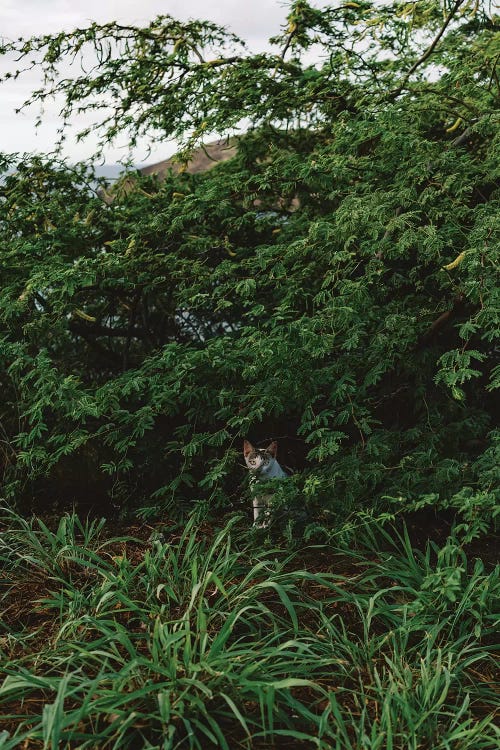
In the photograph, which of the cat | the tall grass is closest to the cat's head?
the cat

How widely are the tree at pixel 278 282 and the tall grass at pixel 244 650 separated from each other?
403 millimetres

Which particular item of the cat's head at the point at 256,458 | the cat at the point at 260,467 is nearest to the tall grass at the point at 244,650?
the cat at the point at 260,467

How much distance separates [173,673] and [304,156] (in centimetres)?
355

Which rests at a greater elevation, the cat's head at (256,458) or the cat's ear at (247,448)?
the cat's ear at (247,448)

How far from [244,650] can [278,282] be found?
235 cm

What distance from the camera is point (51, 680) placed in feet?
9.72

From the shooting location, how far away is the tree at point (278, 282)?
13.4 feet

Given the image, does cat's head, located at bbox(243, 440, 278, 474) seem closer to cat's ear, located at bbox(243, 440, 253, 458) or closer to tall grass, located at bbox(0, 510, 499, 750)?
cat's ear, located at bbox(243, 440, 253, 458)

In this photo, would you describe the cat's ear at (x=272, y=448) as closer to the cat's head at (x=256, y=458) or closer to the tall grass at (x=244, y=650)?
the cat's head at (x=256, y=458)

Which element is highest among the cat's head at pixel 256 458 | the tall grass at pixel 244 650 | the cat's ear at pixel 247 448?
the cat's ear at pixel 247 448

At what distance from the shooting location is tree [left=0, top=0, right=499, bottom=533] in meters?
4.10

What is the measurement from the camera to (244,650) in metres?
3.05

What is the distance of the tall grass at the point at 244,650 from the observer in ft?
9.20

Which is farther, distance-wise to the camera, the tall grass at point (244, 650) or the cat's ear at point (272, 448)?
the cat's ear at point (272, 448)
